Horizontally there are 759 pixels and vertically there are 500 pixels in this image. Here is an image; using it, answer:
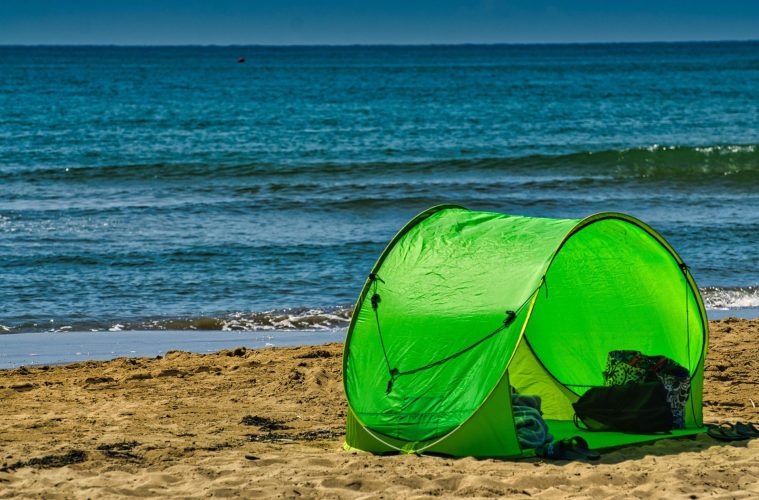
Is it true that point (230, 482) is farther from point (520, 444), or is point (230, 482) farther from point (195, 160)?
point (195, 160)

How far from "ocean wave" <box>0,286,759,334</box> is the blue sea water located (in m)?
0.04

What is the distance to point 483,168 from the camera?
2853 centimetres

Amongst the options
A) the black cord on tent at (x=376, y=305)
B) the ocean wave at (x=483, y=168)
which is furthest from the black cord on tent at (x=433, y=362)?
the ocean wave at (x=483, y=168)

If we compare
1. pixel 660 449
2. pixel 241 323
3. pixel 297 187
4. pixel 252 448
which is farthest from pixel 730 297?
pixel 297 187

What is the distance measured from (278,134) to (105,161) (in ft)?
28.8

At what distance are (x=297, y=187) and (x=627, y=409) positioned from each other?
1748 cm

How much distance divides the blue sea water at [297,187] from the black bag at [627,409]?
16.9 feet

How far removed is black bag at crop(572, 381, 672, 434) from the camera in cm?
793

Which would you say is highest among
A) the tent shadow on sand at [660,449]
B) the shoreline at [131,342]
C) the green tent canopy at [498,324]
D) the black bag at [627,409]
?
the green tent canopy at [498,324]

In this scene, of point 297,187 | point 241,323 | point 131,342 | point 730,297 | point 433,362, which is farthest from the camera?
point 297,187

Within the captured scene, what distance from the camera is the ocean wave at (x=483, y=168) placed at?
88.0 ft

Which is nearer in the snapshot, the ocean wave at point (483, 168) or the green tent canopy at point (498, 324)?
the green tent canopy at point (498, 324)

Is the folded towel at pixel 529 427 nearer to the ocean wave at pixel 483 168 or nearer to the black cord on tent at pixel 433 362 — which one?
the black cord on tent at pixel 433 362

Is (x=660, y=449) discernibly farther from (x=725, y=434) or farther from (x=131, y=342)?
(x=131, y=342)
